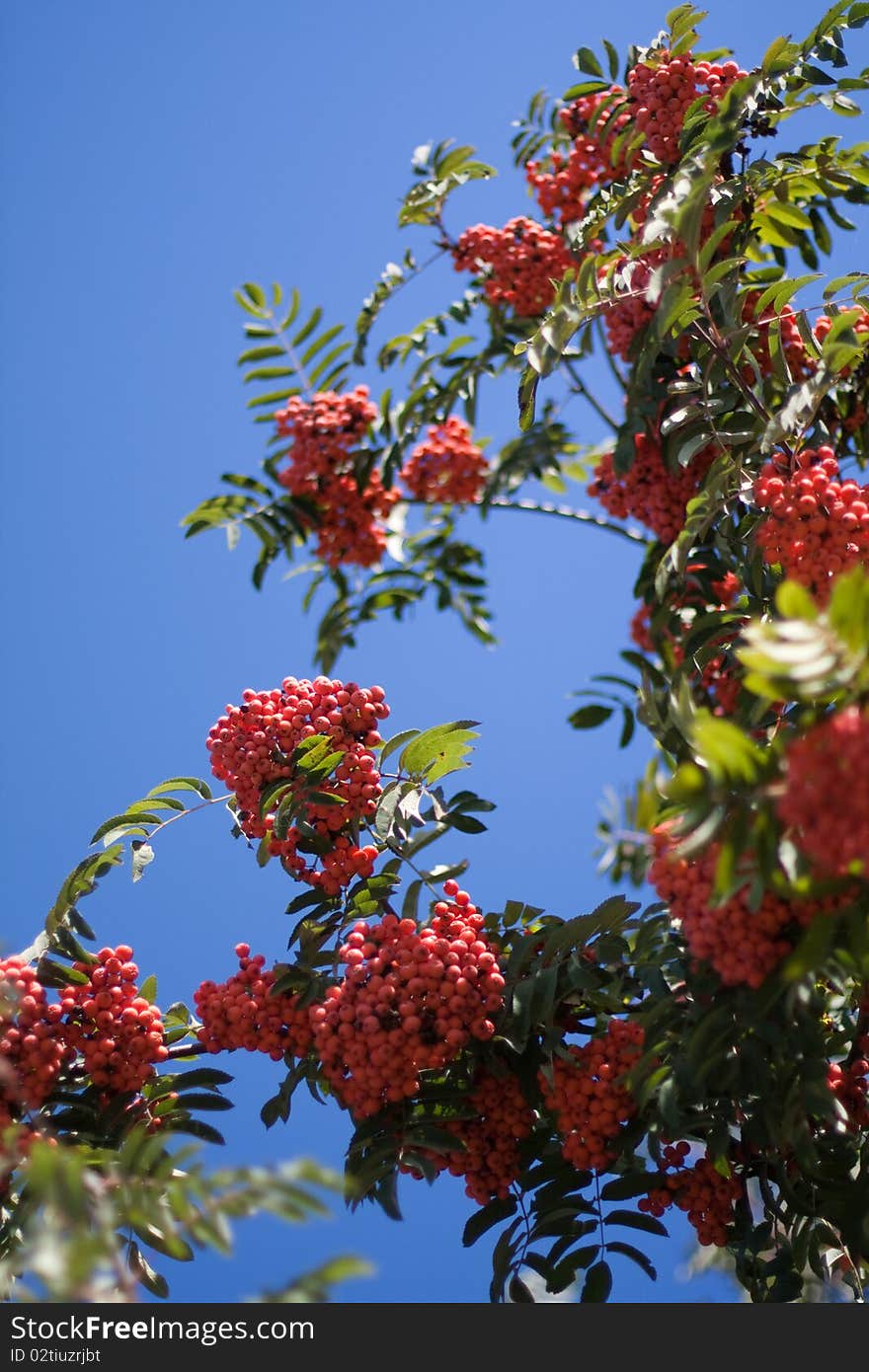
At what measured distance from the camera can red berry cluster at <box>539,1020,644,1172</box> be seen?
11.6ft

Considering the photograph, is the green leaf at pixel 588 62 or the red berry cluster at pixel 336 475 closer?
the green leaf at pixel 588 62

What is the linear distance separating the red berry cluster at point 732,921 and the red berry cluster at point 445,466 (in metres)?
3.97

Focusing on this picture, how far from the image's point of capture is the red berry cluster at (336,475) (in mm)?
6004

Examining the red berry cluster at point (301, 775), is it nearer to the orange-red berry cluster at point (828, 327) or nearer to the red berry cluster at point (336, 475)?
the orange-red berry cluster at point (828, 327)

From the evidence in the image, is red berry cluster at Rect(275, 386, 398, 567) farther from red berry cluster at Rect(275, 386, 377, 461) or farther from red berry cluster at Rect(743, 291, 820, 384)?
red berry cluster at Rect(743, 291, 820, 384)

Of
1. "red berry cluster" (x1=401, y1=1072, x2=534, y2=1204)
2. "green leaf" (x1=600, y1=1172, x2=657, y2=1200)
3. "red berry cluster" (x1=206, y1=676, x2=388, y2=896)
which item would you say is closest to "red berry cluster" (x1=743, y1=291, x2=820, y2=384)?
"red berry cluster" (x1=206, y1=676, x2=388, y2=896)

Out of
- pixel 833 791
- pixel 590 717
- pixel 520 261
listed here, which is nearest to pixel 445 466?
pixel 520 261

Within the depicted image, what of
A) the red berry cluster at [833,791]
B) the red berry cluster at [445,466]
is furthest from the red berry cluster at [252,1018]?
the red berry cluster at [445,466]

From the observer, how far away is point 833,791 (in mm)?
2057

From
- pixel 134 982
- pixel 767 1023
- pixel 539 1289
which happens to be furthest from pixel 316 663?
pixel 767 1023

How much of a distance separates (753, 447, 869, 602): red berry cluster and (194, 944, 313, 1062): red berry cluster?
1.71 m
